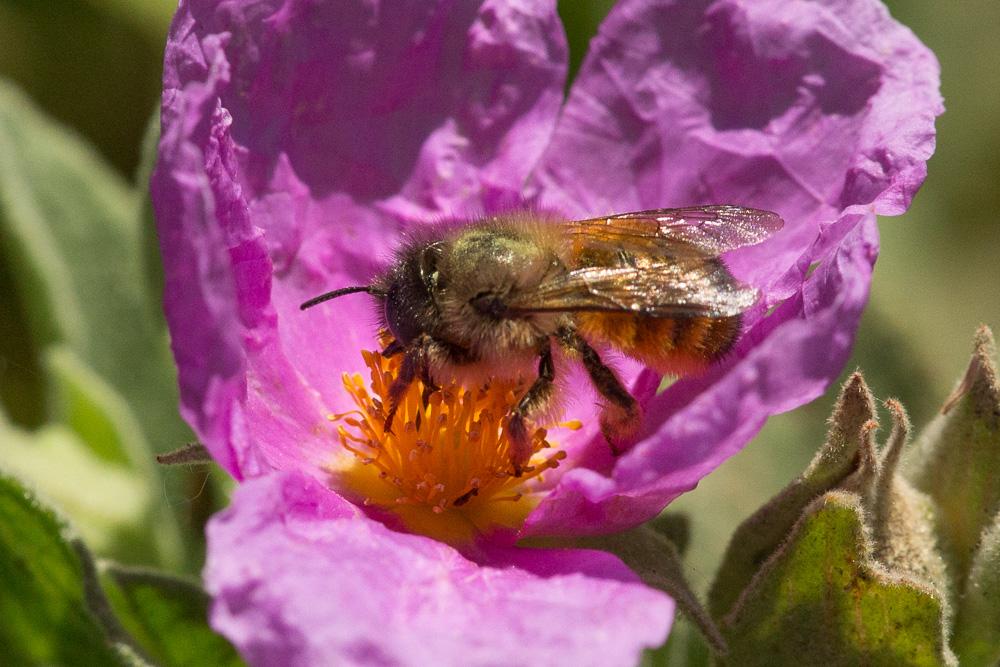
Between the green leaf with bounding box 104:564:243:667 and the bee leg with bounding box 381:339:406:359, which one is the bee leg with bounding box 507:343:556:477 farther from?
the green leaf with bounding box 104:564:243:667

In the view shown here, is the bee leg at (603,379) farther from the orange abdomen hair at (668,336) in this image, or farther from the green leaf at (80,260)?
the green leaf at (80,260)

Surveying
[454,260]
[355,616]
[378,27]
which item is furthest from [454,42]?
[355,616]

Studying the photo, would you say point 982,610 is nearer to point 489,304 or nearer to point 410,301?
point 489,304

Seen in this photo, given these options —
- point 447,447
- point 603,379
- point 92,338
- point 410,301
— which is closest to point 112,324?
point 92,338

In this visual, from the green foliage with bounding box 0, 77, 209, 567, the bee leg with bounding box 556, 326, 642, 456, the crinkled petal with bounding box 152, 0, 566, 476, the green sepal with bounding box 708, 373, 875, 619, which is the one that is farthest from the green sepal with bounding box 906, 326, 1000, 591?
the green foliage with bounding box 0, 77, 209, 567

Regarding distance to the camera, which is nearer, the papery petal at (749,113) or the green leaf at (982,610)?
the green leaf at (982,610)

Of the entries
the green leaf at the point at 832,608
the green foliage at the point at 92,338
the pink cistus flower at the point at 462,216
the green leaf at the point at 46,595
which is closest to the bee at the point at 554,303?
the pink cistus flower at the point at 462,216
